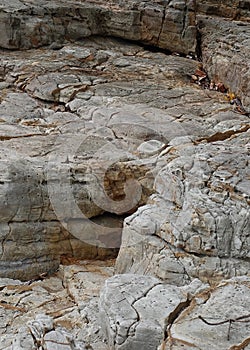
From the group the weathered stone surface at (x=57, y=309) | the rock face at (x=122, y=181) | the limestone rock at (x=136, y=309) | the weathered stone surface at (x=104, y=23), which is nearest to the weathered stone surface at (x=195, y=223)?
the rock face at (x=122, y=181)

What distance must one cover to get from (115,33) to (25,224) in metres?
4.60

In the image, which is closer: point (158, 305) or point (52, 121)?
point (158, 305)

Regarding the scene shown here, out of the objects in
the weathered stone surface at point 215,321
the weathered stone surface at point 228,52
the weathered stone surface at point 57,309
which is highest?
the weathered stone surface at point 228,52

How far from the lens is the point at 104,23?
898 cm

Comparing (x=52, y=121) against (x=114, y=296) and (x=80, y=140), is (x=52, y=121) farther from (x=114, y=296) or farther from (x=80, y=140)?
(x=114, y=296)

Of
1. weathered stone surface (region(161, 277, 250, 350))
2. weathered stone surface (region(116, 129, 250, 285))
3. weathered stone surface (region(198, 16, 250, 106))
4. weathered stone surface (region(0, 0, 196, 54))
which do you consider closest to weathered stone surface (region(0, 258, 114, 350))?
weathered stone surface (region(116, 129, 250, 285))

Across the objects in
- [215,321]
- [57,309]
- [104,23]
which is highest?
[104,23]

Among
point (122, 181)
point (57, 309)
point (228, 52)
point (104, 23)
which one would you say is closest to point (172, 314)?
point (57, 309)

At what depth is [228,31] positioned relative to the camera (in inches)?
338

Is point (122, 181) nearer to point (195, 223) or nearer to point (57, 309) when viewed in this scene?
point (195, 223)

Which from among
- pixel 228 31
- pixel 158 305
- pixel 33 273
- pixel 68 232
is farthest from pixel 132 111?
pixel 158 305

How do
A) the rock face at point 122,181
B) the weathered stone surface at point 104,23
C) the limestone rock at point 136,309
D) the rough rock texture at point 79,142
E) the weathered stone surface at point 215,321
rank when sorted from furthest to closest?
the weathered stone surface at point 104,23 → the rough rock texture at point 79,142 → the rock face at point 122,181 → the limestone rock at point 136,309 → the weathered stone surface at point 215,321

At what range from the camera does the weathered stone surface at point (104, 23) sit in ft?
28.1

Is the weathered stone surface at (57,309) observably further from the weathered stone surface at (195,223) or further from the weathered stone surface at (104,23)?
the weathered stone surface at (104,23)
